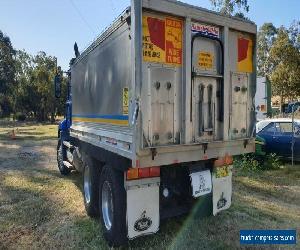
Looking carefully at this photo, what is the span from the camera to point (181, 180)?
525cm

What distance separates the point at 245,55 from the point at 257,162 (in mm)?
5997

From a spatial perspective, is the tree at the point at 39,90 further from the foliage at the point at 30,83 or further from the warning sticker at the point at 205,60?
the warning sticker at the point at 205,60

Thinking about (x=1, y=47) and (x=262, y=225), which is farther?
(x=1, y=47)

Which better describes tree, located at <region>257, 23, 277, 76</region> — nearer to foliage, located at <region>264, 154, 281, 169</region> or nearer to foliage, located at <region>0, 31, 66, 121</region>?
foliage, located at <region>0, 31, 66, 121</region>

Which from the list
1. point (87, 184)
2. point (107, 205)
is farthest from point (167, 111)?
point (87, 184)

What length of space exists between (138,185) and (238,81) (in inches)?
90.5

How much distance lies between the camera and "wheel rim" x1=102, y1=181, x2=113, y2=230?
4.84 m

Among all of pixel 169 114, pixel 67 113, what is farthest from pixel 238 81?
pixel 67 113

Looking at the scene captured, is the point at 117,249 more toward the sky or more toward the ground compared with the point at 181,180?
more toward the ground

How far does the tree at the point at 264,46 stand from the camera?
43969 millimetres

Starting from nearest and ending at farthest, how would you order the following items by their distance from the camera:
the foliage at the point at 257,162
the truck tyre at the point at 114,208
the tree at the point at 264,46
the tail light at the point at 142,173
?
1. the tail light at the point at 142,173
2. the truck tyre at the point at 114,208
3. the foliage at the point at 257,162
4. the tree at the point at 264,46

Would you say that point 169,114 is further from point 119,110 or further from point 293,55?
point 293,55

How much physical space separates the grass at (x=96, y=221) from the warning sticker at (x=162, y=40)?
8.76 ft

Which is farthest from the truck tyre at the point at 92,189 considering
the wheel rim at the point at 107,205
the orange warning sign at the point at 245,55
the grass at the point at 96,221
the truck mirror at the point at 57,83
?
the truck mirror at the point at 57,83
